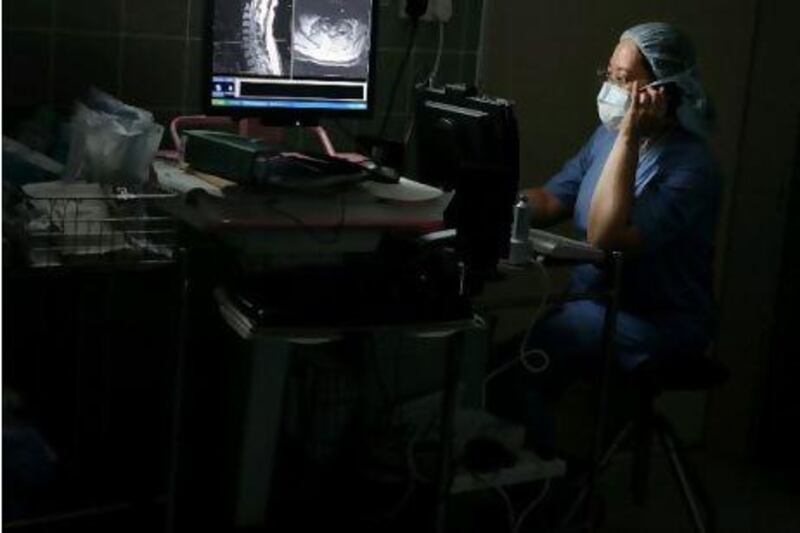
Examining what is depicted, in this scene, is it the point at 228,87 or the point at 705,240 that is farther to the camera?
the point at 705,240

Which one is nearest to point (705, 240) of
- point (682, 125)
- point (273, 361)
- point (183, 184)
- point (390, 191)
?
point (682, 125)

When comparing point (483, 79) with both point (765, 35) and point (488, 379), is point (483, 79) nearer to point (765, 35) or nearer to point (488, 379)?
point (488, 379)

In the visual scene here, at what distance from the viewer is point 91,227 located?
2016 mm

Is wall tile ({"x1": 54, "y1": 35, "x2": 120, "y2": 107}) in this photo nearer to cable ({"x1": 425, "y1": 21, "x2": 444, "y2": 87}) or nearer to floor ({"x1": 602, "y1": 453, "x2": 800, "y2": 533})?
cable ({"x1": 425, "y1": 21, "x2": 444, "y2": 87})

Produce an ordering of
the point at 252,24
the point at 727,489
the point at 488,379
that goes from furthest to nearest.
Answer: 1. the point at 727,489
2. the point at 488,379
3. the point at 252,24

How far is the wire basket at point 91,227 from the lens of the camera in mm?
1963

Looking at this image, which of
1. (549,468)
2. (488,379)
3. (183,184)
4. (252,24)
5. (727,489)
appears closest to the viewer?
(183,184)

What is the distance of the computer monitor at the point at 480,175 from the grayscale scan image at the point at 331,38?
0.94 ft

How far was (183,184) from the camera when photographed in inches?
83.4

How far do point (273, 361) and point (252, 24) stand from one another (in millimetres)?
670

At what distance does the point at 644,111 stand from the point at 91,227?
1.20m

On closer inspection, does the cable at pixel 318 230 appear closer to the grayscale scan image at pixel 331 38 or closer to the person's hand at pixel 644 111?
the grayscale scan image at pixel 331 38

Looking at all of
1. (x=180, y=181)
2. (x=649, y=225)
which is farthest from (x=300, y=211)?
(x=649, y=225)

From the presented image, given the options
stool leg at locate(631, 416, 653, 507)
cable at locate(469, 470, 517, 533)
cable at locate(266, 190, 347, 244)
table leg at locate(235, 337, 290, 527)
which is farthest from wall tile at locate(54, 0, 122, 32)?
stool leg at locate(631, 416, 653, 507)
